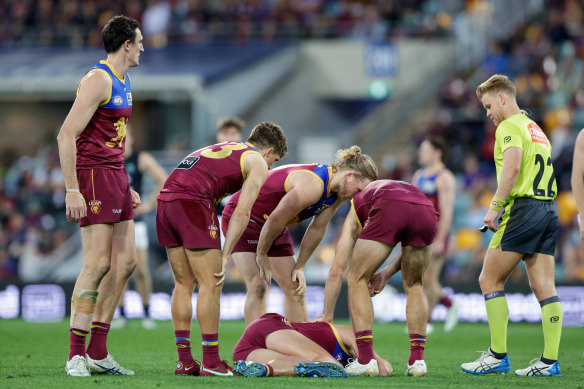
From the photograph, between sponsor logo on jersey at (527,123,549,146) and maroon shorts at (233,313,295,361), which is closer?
maroon shorts at (233,313,295,361)

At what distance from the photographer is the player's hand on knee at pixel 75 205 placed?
706cm

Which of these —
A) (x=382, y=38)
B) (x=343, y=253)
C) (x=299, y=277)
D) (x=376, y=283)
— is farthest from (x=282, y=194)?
(x=382, y=38)

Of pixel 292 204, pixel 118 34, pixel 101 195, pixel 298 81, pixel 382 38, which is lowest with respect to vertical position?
pixel 292 204

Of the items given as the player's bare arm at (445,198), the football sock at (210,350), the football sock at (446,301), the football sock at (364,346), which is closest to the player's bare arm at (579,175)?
the football sock at (364,346)

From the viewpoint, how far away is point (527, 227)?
7918 millimetres

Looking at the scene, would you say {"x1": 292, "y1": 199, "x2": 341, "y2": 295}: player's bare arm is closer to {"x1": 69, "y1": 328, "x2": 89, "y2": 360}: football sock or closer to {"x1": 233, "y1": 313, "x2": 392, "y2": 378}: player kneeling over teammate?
{"x1": 233, "y1": 313, "x2": 392, "y2": 378}: player kneeling over teammate

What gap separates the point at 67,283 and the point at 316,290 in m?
4.47

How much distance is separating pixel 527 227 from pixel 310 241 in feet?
6.58

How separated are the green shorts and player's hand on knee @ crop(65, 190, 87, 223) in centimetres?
361

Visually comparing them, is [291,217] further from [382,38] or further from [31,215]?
[382,38]

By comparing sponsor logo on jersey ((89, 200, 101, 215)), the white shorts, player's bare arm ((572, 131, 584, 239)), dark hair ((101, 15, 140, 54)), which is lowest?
the white shorts

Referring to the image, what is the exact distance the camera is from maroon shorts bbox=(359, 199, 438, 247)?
7613 mm

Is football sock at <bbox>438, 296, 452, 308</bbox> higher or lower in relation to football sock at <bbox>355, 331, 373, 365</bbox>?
lower

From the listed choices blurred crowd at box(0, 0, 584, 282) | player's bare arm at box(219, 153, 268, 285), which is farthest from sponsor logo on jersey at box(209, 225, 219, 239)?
blurred crowd at box(0, 0, 584, 282)
